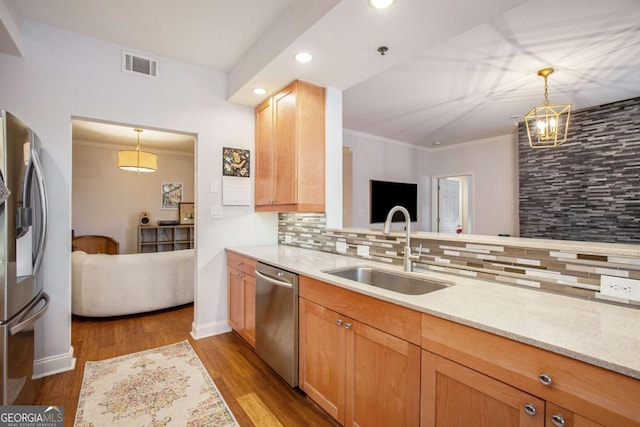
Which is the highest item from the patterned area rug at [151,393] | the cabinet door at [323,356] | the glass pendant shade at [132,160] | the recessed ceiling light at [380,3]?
the recessed ceiling light at [380,3]

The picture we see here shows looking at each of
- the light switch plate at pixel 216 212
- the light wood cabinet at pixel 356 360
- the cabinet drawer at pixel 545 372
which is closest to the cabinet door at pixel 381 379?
the light wood cabinet at pixel 356 360

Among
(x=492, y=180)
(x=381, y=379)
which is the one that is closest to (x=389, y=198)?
(x=492, y=180)

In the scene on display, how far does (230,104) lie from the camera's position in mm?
3023

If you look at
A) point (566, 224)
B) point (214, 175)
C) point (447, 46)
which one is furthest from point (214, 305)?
point (566, 224)

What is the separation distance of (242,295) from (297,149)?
1392 millimetres

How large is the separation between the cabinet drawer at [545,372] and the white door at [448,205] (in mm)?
5954

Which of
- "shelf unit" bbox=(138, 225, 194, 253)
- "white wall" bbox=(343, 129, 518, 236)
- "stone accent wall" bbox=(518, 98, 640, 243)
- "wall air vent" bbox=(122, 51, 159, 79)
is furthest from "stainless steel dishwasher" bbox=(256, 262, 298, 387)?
"shelf unit" bbox=(138, 225, 194, 253)

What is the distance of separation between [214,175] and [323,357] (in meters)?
2.03

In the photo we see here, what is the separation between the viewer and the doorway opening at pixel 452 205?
21.7 feet

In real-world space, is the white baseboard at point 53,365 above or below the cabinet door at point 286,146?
below

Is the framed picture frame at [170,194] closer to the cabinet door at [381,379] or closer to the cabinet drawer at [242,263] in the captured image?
the cabinet drawer at [242,263]

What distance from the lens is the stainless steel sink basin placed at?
165 centimetres

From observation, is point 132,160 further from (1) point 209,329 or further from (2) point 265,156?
(1) point 209,329

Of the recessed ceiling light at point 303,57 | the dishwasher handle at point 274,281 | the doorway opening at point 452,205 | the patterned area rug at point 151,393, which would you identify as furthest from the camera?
the doorway opening at point 452,205
